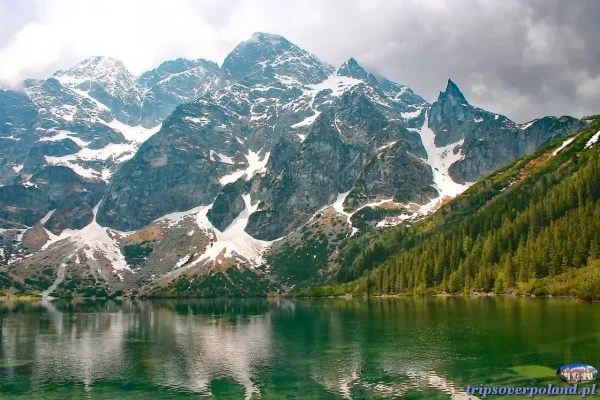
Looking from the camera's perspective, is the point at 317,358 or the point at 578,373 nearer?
the point at 578,373

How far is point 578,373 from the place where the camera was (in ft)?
179

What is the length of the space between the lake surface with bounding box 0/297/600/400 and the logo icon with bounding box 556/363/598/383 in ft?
5.24

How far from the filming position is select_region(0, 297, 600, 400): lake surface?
59719mm

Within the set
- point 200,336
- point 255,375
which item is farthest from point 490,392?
point 200,336

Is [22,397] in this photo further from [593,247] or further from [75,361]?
[593,247]

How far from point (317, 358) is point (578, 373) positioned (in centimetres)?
3694

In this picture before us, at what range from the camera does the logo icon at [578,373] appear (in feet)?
177

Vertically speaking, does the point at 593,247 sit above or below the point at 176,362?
above

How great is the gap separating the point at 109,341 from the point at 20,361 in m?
28.3

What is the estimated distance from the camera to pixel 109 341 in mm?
111062

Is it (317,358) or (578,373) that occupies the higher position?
(578,373)

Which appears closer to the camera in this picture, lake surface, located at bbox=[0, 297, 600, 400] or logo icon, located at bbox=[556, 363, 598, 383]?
logo icon, located at bbox=[556, 363, 598, 383]

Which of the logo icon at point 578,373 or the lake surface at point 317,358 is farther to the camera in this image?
the lake surface at point 317,358

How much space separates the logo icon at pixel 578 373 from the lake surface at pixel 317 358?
160 centimetres
